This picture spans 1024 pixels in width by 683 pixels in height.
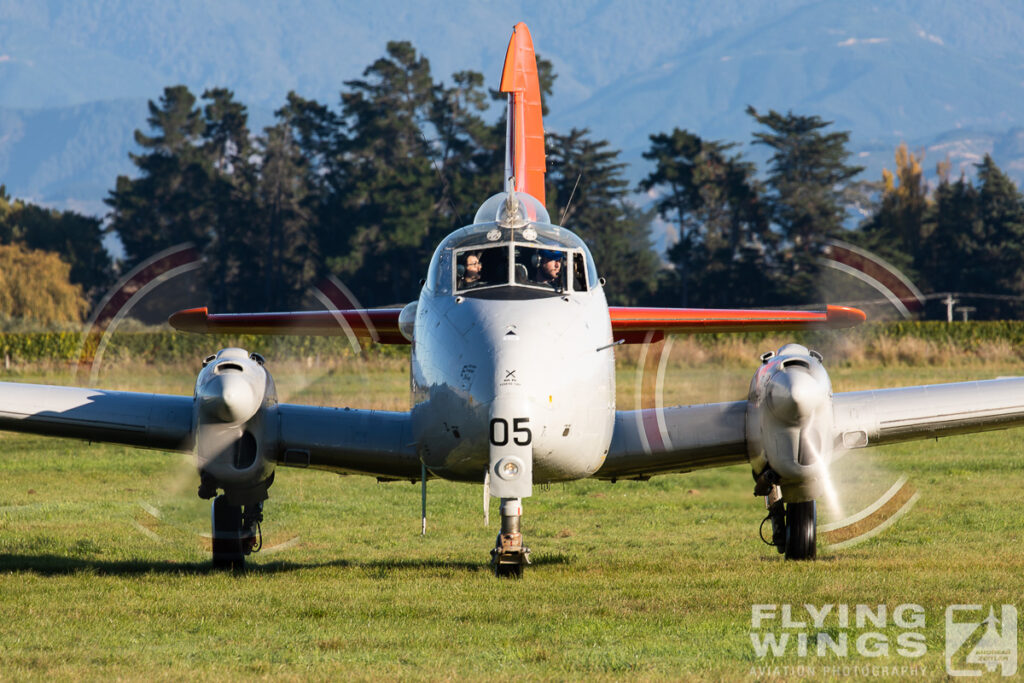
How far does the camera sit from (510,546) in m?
11.7

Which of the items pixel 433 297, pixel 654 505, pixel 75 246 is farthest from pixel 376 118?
pixel 433 297

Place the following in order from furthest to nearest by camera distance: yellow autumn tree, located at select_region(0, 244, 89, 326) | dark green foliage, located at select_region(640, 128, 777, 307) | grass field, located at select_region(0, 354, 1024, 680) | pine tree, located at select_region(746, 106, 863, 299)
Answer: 1. dark green foliage, located at select_region(640, 128, 777, 307)
2. yellow autumn tree, located at select_region(0, 244, 89, 326)
3. pine tree, located at select_region(746, 106, 863, 299)
4. grass field, located at select_region(0, 354, 1024, 680)

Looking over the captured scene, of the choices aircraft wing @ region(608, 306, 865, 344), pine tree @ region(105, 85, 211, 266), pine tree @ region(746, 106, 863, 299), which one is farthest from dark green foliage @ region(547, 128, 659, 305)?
aircraft wing @ region(608, 306, 865, 344)

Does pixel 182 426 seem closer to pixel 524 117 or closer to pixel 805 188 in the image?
pixel 524 117

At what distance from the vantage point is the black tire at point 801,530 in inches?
531

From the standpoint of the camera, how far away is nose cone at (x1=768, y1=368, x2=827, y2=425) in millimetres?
11953

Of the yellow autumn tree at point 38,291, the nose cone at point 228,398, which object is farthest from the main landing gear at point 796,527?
the yellow autumn tree at point 38,291

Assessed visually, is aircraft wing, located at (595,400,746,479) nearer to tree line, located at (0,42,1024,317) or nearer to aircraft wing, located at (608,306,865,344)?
aircraft wing, located at (608,306,865,344)

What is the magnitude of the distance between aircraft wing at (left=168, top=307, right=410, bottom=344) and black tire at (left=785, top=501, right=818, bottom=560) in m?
4.86

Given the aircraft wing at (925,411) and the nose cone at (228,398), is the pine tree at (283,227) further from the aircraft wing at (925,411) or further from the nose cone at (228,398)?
the aircraft wing at (925,411)

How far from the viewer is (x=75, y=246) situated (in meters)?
97.2

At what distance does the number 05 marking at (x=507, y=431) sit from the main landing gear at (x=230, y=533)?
389cm

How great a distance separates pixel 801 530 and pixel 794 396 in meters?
2.22

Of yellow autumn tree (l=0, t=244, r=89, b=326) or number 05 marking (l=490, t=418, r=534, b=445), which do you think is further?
yellow autumn tree (l=0, t=244, r=89, b=326)
